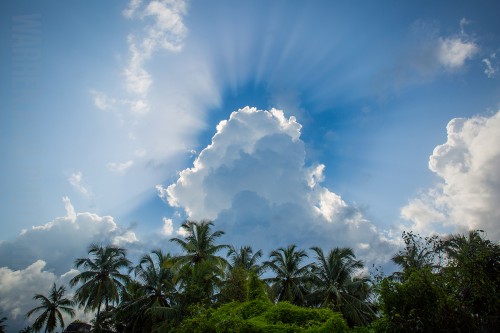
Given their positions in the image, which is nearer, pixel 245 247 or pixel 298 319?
pixel 298 319

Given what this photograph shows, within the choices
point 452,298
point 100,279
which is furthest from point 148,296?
point 452,298

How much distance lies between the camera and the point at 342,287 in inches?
1277

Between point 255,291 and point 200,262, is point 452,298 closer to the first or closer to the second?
point 255,291

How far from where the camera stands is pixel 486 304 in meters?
14.6

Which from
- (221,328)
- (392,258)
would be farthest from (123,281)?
(392,258)

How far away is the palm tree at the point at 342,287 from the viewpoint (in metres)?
30.2

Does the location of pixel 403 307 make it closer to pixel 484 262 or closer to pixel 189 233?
pixel 484 262

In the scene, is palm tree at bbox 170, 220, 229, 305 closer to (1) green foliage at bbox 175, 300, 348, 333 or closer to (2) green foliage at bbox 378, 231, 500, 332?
(1) green foliage at bbox 175, 300, 348, 333

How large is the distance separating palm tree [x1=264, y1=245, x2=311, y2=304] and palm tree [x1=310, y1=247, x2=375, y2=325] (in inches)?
50.3

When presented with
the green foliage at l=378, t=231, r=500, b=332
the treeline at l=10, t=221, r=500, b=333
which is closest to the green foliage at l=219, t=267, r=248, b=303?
the treeline at l=10, t=221, r=500, b=333

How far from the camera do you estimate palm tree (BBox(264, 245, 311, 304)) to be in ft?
110

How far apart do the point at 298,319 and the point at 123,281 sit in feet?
82.9

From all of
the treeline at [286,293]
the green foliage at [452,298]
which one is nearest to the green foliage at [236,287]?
the treeline at [286,293]

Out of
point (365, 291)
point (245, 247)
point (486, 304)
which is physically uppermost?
point (245, 247)
